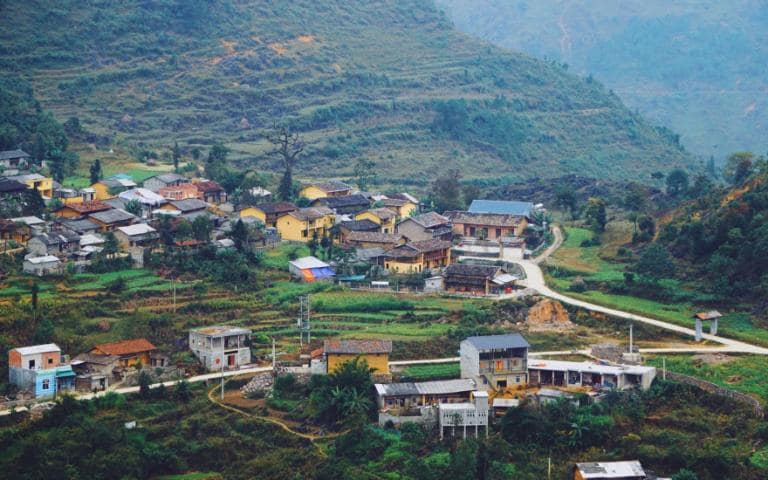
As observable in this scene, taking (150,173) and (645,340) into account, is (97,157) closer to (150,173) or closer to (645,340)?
(150,173)

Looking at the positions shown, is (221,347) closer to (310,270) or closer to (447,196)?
(310,270)

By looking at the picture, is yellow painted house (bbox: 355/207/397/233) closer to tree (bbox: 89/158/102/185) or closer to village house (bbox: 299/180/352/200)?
village house (bbox: 299/180/352/200)

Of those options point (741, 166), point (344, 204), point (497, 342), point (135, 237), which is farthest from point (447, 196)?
point (497, 342)

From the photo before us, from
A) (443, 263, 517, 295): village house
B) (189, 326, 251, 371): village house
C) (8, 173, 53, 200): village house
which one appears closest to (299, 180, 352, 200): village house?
(8, 173, 53, 200): village house

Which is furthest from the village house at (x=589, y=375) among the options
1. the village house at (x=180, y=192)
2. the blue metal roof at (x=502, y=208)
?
the village house at (x=180, y=192)

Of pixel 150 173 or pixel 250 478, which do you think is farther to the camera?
pixel 150 173

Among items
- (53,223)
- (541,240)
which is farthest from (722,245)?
(53,223)
